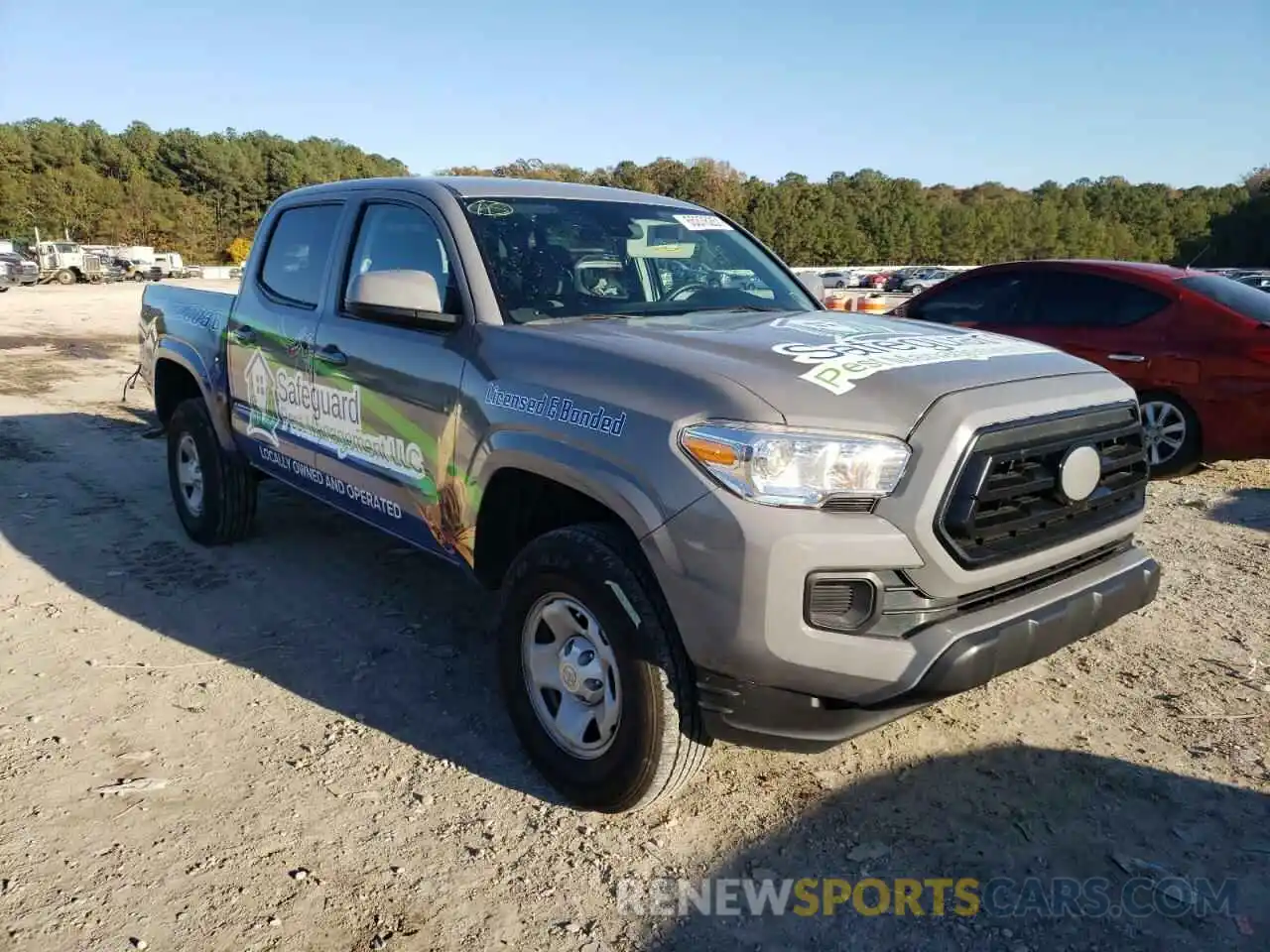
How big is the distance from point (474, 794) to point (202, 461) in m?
3.12

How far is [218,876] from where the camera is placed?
8.64 ft

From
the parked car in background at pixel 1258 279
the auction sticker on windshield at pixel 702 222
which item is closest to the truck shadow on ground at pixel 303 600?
the auction sticker on windshield at pixel 702 222

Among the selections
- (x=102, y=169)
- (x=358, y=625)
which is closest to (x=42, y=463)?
(x=358, y=625)

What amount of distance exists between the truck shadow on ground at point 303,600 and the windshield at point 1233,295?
539 cm

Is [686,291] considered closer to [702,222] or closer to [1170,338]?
[702,222]

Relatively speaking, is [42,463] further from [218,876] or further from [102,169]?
[102,169]

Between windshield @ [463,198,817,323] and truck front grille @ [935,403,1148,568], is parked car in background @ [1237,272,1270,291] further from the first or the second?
truck front grille @ [935,403,1148,568]

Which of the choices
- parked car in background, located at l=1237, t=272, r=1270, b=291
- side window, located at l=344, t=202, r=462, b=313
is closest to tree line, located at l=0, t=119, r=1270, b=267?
parked car in background, located at l=1237, t=272, r=1270, b=291

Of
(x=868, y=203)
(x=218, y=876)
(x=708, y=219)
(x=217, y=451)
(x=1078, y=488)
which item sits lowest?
(x=218, y=876)

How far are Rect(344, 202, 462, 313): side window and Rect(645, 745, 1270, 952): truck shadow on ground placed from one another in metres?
2.09

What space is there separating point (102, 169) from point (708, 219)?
99.5 m

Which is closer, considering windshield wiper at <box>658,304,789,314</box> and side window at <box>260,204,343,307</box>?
windshield wiper at <box>658,304,789,314</box>

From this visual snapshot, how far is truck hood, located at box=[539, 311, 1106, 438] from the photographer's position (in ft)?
8.16

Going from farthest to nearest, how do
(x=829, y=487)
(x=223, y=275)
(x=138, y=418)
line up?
(x=223, y=275) → (x=138, y=418) → (x=829, y=487)
